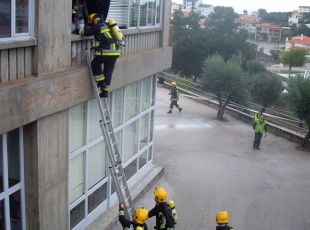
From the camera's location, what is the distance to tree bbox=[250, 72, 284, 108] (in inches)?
1122

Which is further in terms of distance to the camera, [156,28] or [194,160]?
[194,160]

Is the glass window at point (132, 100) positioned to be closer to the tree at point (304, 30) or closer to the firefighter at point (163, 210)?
the firefighter at point (163, 210)

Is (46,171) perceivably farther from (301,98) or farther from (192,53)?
(192,53)

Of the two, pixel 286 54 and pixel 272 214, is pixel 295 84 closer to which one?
pixel 272 214

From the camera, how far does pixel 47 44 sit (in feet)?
19.4

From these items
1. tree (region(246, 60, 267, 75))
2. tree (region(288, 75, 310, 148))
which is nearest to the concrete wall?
tree (region(288, 75, 310, 148))

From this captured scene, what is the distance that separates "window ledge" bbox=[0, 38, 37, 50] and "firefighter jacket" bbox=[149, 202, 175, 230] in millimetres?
3367

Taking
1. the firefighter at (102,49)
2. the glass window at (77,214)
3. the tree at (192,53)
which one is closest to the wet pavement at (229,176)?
the glass window at (77,214)

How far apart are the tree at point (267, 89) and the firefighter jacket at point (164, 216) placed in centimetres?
2274

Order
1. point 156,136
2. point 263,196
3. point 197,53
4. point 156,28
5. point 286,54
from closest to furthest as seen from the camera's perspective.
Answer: point 156,28 → point 263,196 → point 156,136 → point 197,53 → point 286,54

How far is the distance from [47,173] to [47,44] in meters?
1.90

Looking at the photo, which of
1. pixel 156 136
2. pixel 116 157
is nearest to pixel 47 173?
pixel 116 157

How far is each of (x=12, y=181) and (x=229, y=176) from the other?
7735mm

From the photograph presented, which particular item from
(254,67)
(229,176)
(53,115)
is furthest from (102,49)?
(254,67)
